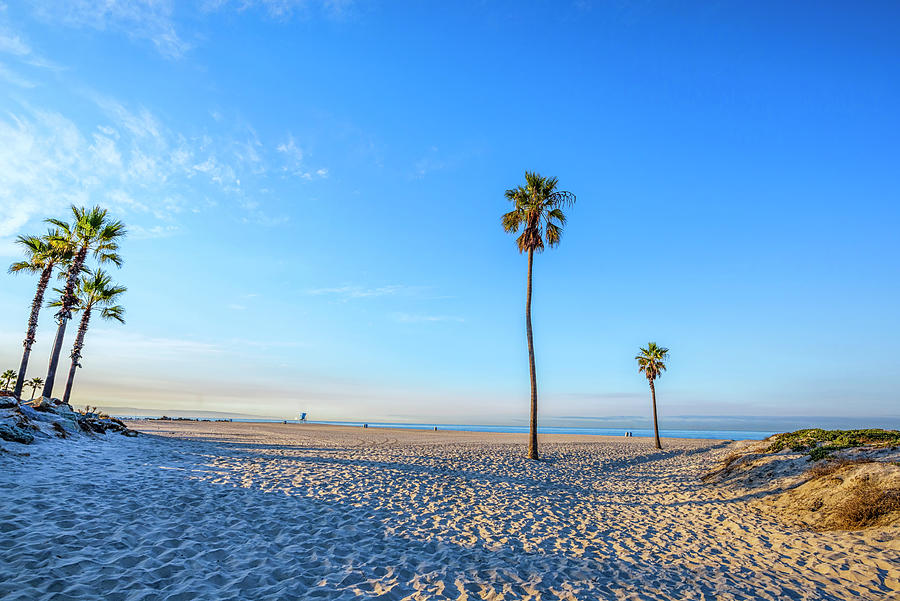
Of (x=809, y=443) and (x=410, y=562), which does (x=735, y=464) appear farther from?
(x=410, y=562)

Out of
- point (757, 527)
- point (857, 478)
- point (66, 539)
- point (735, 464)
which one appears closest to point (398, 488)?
point (66, 539)

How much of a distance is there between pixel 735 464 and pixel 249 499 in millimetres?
18390

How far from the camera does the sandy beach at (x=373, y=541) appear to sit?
6.00m

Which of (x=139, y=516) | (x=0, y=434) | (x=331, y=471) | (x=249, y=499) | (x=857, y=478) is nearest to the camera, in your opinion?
(x=139, y=516)

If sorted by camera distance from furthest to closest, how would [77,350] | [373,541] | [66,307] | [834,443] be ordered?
[77,350] < [66,307] < [834,443] < [373,541]

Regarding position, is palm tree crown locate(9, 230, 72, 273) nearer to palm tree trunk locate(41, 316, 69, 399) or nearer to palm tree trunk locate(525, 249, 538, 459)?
palm tree trunk locate(41, 316, 69, 399)

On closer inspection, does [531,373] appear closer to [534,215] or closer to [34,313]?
[534,215]

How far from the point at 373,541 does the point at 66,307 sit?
29333 mm

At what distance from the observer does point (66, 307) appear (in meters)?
25.7

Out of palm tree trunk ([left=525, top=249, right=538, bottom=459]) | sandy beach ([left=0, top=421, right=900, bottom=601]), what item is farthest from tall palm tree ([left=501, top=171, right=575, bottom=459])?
sandy beach ([left=0, top=421, right=900, bottom=601])

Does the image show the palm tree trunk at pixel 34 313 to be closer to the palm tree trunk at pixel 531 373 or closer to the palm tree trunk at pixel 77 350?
the palm tree trunk at pixel 77 350

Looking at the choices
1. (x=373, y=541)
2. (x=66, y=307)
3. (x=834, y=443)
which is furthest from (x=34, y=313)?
(x=834, y=443)

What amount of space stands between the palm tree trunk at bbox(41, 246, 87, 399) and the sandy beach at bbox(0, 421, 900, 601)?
1547 centimetres

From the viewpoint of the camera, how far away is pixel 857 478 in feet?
35.2
